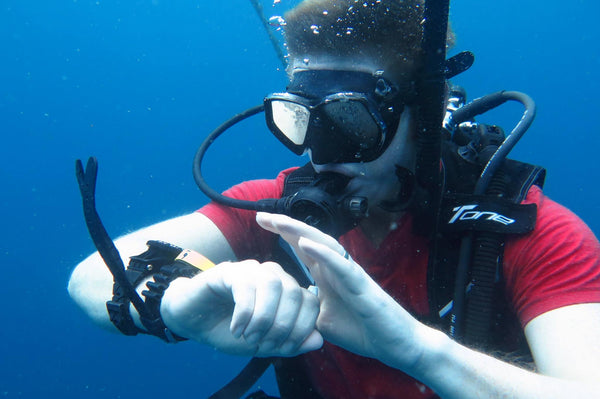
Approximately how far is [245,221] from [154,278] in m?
0.84

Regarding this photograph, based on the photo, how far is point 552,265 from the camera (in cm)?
140

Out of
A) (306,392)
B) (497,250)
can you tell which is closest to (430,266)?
(497,250)

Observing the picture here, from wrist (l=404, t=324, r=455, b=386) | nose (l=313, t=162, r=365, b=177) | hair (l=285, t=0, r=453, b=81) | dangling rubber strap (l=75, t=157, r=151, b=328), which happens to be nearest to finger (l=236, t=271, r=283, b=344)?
wrist (l=404, t=324, r=455, b=386)

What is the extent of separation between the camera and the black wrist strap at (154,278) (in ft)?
4.64

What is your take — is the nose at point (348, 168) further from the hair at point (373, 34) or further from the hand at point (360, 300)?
the hand at point (360, 300)

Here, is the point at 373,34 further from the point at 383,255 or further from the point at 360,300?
the point at 360,300

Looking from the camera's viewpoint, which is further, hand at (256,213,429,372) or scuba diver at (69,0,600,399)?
scuba diver at (69,0,600,399)

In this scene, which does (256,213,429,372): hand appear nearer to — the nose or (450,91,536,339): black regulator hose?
(450,91,536,339): black regulator hose

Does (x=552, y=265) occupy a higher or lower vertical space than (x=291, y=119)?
lower

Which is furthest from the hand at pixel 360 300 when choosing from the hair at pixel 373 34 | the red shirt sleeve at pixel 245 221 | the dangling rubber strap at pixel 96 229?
the red shirt sleeve at pixel 245 221

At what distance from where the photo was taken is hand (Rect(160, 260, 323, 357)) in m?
1.00

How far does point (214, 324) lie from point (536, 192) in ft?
4.95

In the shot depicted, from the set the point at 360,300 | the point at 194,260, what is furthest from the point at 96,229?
the point at 360,300

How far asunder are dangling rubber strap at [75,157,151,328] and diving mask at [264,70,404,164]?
0.95 meters
